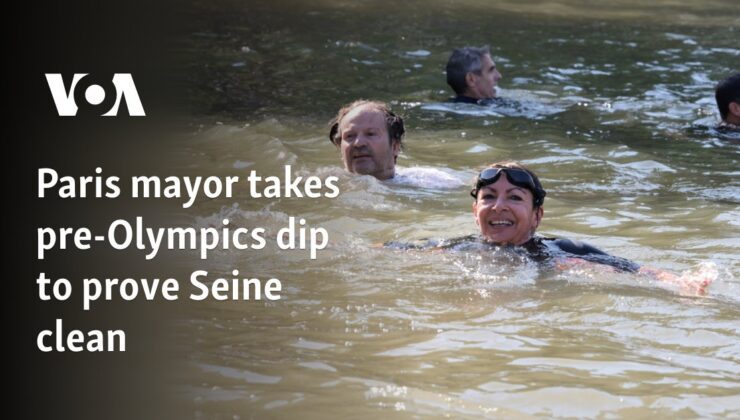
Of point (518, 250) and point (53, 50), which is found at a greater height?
point (53, 50)

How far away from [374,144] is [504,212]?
111 inches

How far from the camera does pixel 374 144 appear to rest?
35.0 ft

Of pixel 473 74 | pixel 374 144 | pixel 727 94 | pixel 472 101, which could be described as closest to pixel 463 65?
pixel 473 74

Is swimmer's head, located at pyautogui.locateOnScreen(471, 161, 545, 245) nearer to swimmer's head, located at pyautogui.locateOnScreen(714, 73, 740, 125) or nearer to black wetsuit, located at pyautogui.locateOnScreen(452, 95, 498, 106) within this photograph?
swimmer's head, located at pyautogui.locateOnScreen(714, 73, 740, 125)

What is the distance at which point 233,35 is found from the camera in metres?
19.2

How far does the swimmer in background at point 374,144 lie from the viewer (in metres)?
10.6

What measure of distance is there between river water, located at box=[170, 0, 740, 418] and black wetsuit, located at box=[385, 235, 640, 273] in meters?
0.12

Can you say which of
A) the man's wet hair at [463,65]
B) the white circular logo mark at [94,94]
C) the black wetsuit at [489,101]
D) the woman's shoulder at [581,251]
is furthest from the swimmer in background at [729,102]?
the white circular logo mark at [94,94]

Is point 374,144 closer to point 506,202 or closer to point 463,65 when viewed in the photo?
point 506,202

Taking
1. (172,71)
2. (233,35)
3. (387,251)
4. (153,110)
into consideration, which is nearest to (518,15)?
(233,35)

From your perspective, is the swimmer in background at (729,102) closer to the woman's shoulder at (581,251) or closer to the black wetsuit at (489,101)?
the black wetsuit at (489,101)

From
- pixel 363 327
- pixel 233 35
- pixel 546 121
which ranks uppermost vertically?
pixel 233 35

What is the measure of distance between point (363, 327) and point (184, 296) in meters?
1.22

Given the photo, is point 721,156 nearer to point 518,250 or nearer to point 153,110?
point 518,250
